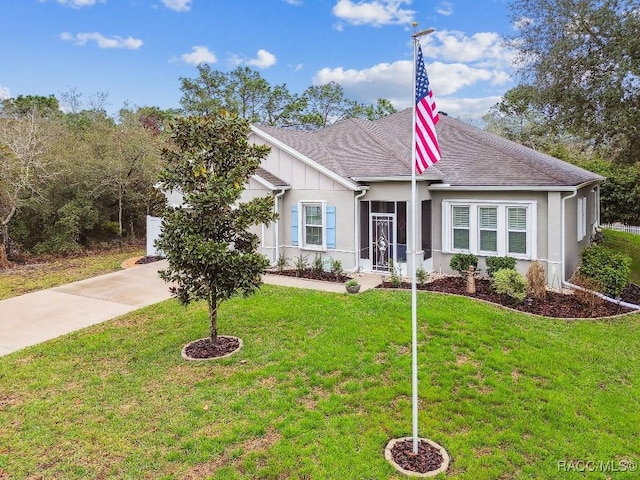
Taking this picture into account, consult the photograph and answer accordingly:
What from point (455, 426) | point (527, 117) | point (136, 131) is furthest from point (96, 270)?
point (527, 117)

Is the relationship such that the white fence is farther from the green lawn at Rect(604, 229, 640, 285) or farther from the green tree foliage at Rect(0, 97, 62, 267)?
the green tree foliage at Rect(0, 97, 62, 267)

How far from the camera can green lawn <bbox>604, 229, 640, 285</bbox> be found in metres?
18.9

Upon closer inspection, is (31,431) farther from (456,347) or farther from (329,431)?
(456,347)

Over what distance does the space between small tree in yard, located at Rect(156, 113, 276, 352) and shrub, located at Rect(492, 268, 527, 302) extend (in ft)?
23.7

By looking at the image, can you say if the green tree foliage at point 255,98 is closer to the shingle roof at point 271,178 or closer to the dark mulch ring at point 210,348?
the shingle roof at point 271,178

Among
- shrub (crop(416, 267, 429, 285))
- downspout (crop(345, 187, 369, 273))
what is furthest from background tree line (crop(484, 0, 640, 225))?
shrub (crop(416, 267, 429, 285))

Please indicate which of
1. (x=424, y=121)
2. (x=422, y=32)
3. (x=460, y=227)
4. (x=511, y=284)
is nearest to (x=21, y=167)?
(x=460, y=227)

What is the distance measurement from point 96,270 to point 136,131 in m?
8.31

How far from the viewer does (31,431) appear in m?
6.28

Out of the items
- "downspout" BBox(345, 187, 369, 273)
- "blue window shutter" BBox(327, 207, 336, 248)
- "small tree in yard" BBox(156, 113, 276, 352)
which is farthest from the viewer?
"blue window shutter" BBox(327, 207, 336, 248)

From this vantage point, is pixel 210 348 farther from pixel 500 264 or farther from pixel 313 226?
pixel 500 264

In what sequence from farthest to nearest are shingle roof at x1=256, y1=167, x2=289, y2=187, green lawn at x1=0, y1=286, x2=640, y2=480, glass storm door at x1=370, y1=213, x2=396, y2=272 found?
shingle roof at x1=256, y1=167, x2=289, y2=187 < glass storm door at x1=370, y1=213, x2=396, y2=272 < green lawn at x1=0, y1=286, x2=640, y2=480

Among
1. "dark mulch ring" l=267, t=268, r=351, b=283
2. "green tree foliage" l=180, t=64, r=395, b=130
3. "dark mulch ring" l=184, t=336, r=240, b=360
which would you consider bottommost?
"dark mulch ring" l=184, t=336, r=240, b=360

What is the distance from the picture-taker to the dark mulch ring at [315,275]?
14820 mm
